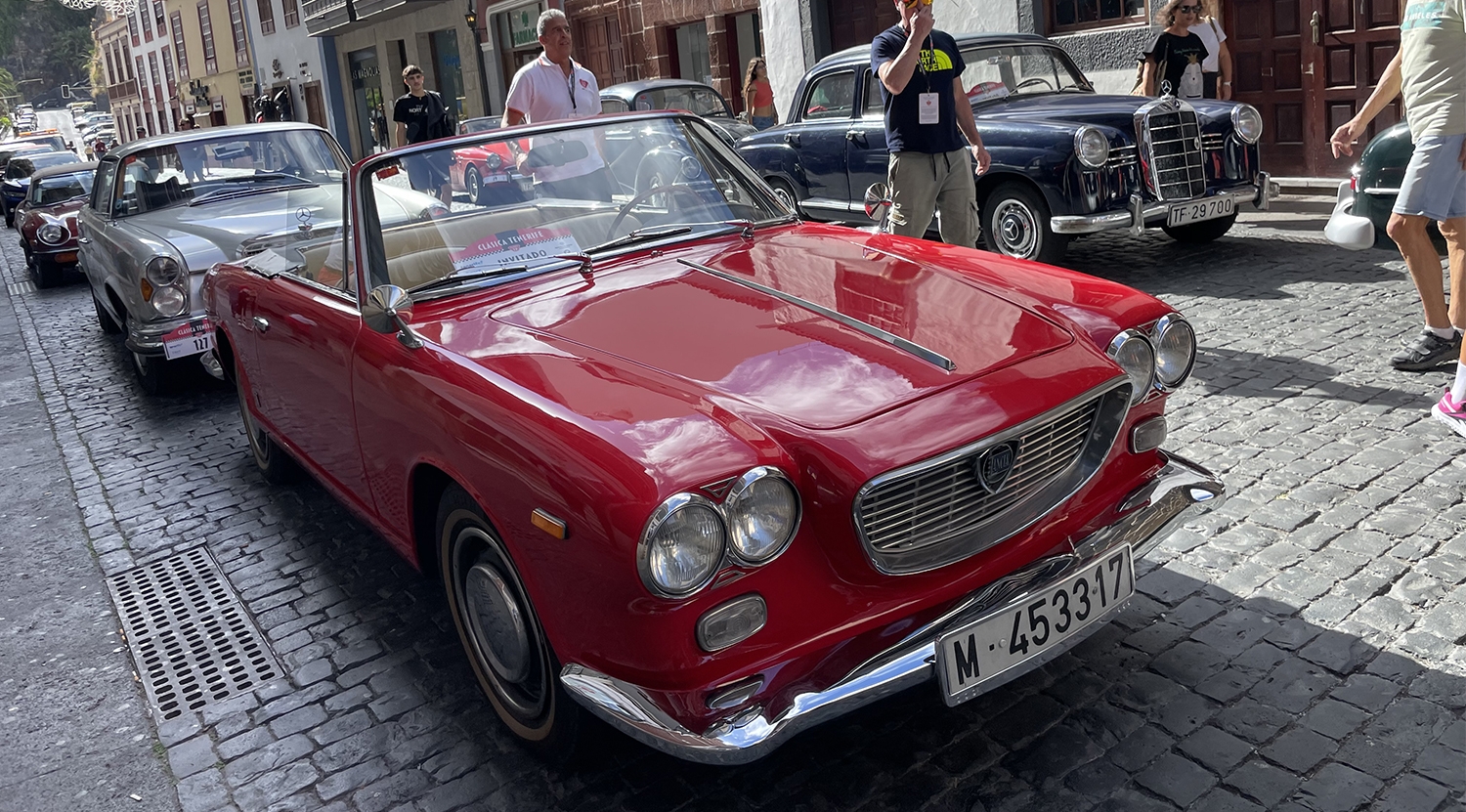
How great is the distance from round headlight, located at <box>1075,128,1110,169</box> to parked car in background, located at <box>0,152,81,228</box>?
76.5 ft

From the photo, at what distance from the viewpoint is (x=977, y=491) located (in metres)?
2.57

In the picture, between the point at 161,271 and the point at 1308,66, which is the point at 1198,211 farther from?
the point at 161,271

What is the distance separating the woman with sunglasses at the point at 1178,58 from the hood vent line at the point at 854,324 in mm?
6853

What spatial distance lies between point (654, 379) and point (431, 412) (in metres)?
0.63

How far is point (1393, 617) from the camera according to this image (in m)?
3.14

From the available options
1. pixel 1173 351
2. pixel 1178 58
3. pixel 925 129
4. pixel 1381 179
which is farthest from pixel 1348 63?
pixel 1173 351

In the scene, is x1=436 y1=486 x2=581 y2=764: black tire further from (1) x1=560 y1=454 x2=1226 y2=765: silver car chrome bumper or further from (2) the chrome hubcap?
(2) the chrome hubcap

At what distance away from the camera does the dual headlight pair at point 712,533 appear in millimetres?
2191

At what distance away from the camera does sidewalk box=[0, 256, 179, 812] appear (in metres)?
3.10

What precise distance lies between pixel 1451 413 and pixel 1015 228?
153 inches

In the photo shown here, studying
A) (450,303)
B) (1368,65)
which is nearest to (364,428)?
(450,303)

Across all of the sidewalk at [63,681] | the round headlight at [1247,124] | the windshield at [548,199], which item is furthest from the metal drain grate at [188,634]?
A: the round headlight at [1247,124]

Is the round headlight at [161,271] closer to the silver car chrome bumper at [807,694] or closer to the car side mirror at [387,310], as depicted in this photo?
the car side mirror at [387,310]

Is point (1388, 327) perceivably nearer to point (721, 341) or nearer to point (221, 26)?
point (721, 341)
